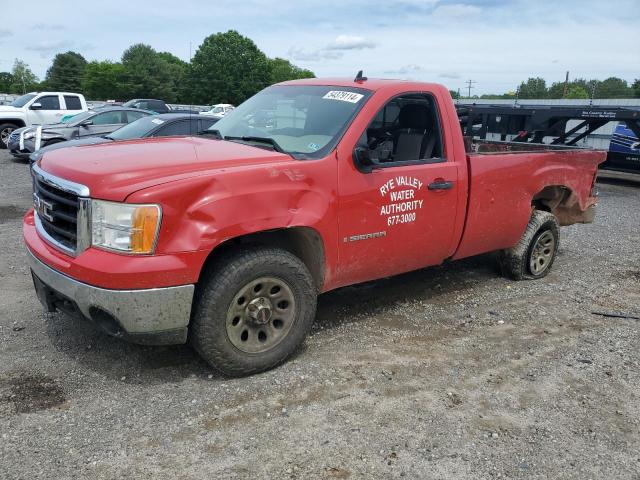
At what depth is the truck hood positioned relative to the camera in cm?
318

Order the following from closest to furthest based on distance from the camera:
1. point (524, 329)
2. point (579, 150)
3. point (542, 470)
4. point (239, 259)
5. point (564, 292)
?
point (542, 470)
point (239, 259)
point (524, 329)
point (564, 292)
point (579, 150)

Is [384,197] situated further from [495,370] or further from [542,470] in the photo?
[542,470]

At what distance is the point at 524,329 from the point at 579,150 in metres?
2.48

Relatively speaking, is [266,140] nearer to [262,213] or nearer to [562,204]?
[262,213]

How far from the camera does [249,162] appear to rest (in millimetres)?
3592

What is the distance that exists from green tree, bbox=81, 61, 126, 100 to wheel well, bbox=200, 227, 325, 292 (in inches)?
3329

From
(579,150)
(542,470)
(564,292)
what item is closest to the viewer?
(542,470)

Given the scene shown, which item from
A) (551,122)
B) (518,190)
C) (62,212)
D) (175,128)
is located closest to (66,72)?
(551,122)

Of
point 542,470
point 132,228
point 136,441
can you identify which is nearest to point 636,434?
point 542,470

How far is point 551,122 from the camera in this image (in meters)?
13.9

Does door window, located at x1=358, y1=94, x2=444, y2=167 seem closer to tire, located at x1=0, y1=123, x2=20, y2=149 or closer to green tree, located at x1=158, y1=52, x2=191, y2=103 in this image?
tire, located at x1=0, y1=123, x2=20, y2=149

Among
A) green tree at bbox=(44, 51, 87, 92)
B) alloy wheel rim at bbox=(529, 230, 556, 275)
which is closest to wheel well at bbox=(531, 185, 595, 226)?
alloy wheel rim at bbox=(529, 230, 556, 275)

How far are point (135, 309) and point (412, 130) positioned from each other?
2777 mm

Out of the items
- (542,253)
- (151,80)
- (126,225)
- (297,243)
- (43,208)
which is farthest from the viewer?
(151,80)
